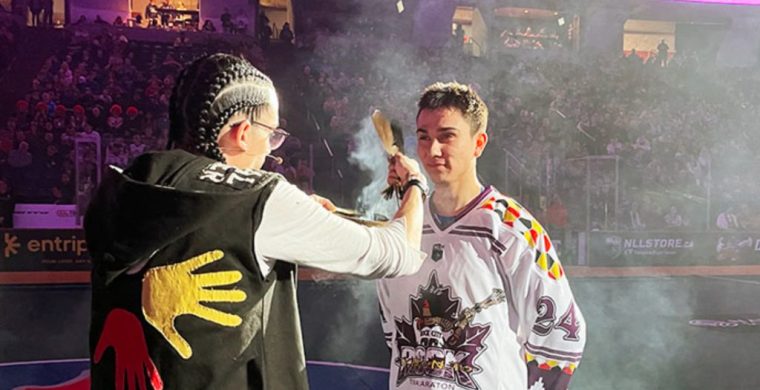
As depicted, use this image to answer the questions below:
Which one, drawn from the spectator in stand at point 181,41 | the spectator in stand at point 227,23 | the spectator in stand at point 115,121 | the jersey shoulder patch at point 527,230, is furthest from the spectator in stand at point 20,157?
the jersey shoulder patch at point 527,230

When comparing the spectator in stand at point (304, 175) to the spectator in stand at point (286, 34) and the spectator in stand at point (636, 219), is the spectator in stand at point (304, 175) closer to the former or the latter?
the spectator in stand at point (286, 34)

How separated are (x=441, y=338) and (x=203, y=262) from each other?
1.11 metres

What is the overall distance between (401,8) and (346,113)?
0.92 meters

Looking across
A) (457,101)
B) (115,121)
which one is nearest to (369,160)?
(115,121)

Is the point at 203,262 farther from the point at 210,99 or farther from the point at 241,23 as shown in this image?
the point at 241,23

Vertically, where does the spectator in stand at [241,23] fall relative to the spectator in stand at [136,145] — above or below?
above

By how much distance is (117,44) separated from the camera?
17.5 ft

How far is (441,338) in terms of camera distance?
2.17m

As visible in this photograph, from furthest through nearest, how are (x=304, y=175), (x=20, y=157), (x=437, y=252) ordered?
1. (x=304, y=175)
2. (x=20, y=157)
3. (x=437, y=252)

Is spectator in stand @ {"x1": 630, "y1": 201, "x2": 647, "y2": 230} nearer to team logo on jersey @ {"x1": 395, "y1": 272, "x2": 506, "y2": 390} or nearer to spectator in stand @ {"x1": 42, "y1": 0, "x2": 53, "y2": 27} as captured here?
team logo on jersey @ {"x1": 395, "y1": 272, "x2": 506, "y2": 390}

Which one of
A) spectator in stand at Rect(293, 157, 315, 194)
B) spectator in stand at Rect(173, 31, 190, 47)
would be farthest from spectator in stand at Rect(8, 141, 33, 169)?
spectator in stand at Rect(293, 157, 315, 194)

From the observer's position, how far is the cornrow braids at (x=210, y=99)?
1444 millimetres

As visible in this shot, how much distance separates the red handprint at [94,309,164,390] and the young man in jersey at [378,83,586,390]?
1.09 meters

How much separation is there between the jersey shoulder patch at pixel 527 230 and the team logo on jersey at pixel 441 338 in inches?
7.0
